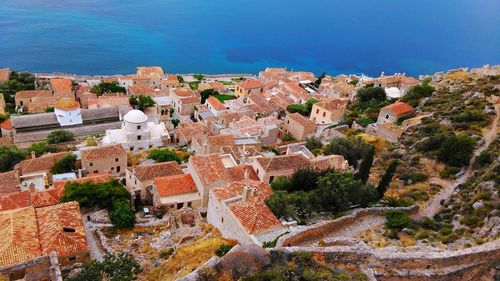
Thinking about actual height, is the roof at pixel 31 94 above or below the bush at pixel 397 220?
below

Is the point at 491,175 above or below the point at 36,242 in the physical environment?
above

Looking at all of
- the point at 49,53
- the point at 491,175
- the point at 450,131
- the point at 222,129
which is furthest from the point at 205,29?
the point at 491,175

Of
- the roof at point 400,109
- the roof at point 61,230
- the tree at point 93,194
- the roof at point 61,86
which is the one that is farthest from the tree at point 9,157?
the roof at point 400,109

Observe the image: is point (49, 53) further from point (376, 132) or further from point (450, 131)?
point (450, 131)

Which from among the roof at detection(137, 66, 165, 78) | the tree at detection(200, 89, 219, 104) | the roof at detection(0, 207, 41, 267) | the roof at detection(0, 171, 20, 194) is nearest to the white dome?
the roof at detection(0, 171, 20, 194)

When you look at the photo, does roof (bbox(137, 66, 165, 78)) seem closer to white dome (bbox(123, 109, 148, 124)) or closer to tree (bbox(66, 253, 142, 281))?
white dome (bbox(123, 109, 148, 124))

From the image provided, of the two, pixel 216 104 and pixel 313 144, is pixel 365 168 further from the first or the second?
pixel 216 104

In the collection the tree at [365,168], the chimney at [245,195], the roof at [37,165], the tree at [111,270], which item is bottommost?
the roof at [37,165]

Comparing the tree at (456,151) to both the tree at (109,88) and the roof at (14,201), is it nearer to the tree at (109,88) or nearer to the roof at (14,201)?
the roof at (14,201)
